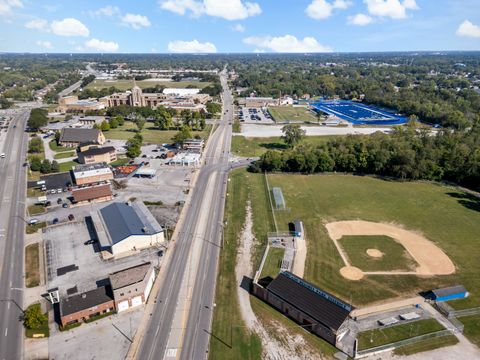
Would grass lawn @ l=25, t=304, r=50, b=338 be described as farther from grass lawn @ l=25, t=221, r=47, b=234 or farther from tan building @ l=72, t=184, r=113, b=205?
tan building @ l=72, t=184, r=113, b=205

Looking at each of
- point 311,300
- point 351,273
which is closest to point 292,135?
point 351,273

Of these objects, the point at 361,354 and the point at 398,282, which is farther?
the point at 398,282

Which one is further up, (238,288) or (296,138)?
(296,138)

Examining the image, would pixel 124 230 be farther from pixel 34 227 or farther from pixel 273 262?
pixel 273 262

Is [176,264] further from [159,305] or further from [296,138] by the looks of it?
[296,138]

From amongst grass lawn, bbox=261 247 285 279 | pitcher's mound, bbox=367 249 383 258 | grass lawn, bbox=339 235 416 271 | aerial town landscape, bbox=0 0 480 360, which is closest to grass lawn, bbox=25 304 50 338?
aerial town landscape, bbox=0 0 480 360

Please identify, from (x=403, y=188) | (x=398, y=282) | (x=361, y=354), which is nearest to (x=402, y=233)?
(x=398, y=282)
